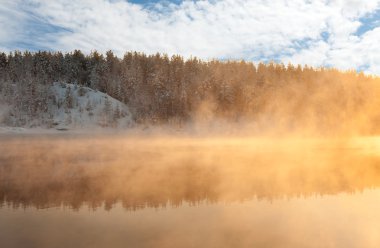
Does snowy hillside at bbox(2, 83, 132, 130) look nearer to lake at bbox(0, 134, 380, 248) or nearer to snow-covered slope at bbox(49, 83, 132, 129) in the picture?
snow-covered slope at bbox(49, 83, 132, 129)

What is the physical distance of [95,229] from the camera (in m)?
10.2

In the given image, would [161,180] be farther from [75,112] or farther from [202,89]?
[202,89]

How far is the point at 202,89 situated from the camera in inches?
3548

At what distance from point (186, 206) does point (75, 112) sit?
62.0m

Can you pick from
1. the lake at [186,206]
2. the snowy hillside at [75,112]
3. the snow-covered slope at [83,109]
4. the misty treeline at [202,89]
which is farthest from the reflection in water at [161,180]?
the misty treeline at [202,89]

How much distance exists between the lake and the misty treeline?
5595cm

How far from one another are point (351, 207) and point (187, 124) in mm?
67441

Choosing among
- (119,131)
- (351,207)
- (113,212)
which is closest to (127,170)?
(113,212)

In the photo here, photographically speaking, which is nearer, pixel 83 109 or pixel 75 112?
pixel 75 112

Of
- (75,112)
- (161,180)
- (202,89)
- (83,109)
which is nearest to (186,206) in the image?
(161,180)

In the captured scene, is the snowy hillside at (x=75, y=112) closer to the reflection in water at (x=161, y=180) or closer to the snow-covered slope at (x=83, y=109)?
the snow-covered slope at (x=83, y=109)

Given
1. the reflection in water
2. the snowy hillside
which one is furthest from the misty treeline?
the reflection in water

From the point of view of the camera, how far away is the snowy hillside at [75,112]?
6675 centimetres

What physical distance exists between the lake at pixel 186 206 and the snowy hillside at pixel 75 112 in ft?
151
